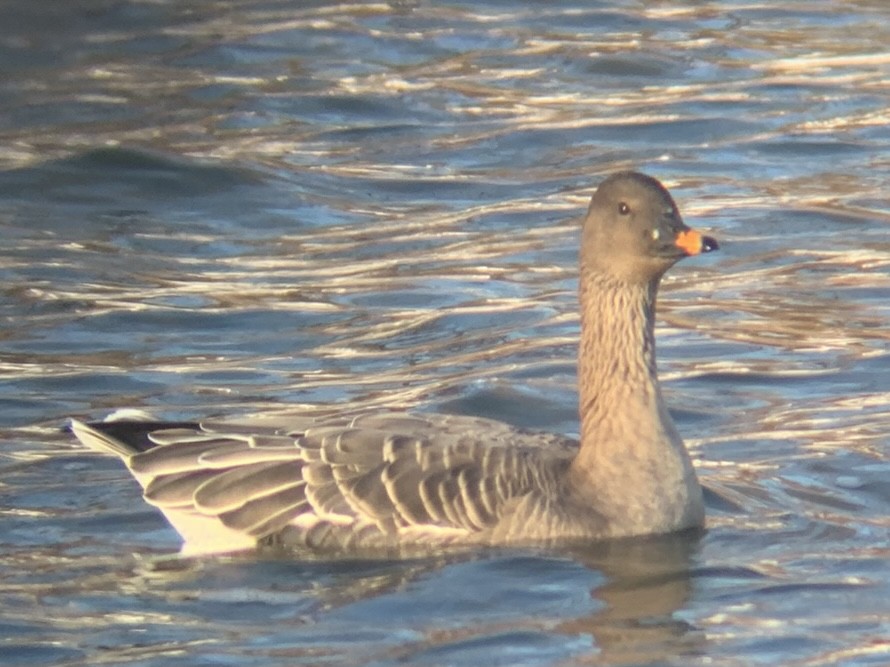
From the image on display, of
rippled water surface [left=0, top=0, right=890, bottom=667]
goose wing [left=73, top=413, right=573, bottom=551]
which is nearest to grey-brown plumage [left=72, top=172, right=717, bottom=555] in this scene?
goose wing [left=73, top=413, right=573, bottom=551]

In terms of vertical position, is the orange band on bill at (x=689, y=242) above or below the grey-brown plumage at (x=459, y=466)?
above

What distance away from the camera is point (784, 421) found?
35.6 ft

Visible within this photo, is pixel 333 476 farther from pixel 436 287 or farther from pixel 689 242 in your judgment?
pixel 436 287

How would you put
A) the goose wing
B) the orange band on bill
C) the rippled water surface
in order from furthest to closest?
the orange band on bill, the goose wing, the rippled water surface

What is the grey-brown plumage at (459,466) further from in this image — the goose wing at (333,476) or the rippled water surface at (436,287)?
the rippled water surface at (436,287)

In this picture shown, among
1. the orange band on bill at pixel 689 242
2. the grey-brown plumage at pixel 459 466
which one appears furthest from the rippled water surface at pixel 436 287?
the orange band on bill at pixel 689 242

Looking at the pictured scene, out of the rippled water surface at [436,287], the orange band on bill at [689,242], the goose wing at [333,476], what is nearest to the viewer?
the rippled water surface at [436,287]

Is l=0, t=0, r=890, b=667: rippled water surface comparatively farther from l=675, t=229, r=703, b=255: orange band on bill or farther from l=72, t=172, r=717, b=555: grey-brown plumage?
l=675, t=229, r=703, b=255: orange band on bill

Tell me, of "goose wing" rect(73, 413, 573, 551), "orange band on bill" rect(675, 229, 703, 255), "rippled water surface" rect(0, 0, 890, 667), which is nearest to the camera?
"rippled water surface" rect(0, 0, 890, 667)

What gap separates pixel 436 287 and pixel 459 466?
5093mm

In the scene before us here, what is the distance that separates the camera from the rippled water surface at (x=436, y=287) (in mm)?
8211

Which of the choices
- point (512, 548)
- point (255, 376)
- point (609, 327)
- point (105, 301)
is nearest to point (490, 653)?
point (512, 548)

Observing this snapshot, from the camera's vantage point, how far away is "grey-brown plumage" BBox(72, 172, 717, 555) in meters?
8.79

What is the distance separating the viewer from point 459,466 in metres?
8.79
